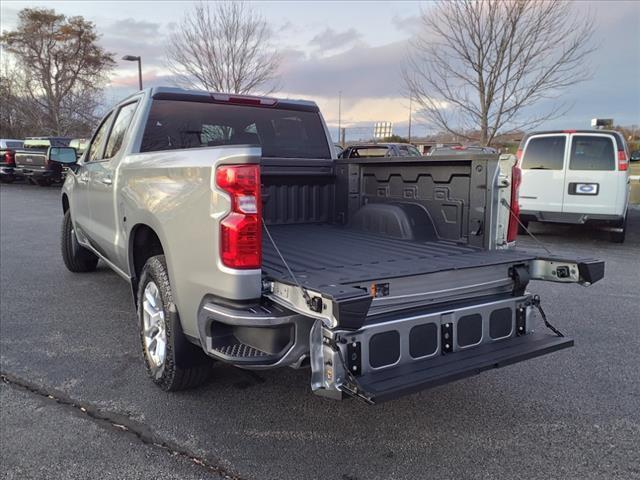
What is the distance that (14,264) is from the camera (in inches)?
300

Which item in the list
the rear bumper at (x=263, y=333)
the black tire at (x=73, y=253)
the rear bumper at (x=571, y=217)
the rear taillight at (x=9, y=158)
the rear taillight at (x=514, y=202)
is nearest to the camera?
the rear bumper at (x=263, y=333)

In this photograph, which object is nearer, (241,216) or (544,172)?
(241,216)

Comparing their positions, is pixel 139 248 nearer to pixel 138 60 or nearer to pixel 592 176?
pixel 592 176

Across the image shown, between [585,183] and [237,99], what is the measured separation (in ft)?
22.9

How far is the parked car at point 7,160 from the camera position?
2380 cm

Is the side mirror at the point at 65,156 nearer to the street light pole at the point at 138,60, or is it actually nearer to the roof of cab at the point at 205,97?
the roof of cab at the point at 205,97

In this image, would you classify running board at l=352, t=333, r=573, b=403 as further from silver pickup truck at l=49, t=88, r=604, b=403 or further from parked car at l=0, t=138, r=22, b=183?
parked car at l=0, t=138, r=22, b=183

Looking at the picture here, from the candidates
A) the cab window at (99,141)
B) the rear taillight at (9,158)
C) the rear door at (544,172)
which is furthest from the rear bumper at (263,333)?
the rear taillight at (9,158)

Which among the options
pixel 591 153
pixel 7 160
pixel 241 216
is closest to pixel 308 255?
pixel 241 216

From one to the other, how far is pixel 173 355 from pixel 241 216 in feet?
3.74

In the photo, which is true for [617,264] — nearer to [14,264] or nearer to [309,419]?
[309,419]

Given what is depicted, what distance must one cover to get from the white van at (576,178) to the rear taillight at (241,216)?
807cm

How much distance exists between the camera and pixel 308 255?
3.46m

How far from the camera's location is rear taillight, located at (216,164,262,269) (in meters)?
2.65
